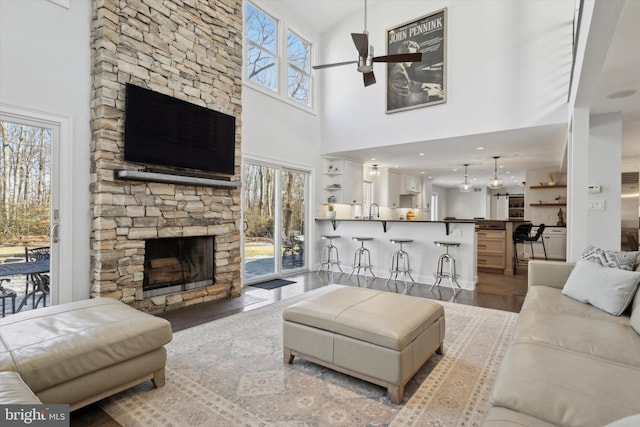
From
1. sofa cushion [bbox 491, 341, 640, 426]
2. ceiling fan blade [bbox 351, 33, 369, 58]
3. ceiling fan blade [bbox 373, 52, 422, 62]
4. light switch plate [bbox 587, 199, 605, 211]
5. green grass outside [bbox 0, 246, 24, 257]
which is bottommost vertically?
sofa cushion [bbox 491, 341, 640, 426]

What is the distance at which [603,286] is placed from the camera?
2445mm

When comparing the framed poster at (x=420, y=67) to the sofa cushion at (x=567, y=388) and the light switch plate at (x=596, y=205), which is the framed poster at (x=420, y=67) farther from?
the sofa cushion at (x=567, y=388)

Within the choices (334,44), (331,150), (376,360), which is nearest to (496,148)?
(331,150)

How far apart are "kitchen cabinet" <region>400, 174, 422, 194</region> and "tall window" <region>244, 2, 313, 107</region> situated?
15.0ft

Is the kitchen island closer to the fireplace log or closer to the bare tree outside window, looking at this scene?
the fireplace log

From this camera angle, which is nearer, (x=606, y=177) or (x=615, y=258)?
(x=615, y=258)

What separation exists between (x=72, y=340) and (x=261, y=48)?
539 cm

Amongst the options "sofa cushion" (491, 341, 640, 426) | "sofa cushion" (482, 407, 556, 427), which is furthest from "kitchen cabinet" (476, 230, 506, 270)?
A: "sofa cushion" (482, 407, 556, 427)

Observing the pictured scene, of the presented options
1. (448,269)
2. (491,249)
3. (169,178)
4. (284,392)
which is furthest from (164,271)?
(491,249)

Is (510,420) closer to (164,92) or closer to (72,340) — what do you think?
(72,340)

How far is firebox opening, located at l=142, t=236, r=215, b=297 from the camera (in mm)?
4044

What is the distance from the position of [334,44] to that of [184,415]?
22.8 ft

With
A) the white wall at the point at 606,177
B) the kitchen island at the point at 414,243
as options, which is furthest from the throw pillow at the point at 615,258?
the kitchen island at the point at 414,243

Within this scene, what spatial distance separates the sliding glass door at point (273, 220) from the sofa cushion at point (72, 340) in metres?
3.24
